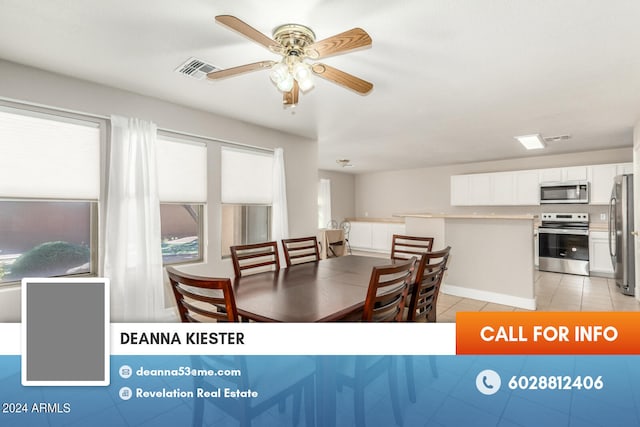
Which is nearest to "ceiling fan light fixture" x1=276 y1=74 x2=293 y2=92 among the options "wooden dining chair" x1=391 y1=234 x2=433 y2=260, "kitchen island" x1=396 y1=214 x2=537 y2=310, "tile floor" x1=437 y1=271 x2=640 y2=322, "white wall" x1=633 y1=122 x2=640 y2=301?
"wooden dining chair" x1=391 y1=234 x2=433 y2=260

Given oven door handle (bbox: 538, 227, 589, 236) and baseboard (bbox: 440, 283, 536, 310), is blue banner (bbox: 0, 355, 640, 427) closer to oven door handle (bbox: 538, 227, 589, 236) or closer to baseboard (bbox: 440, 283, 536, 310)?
baseboard (bbox: 440, 283, 536, 310)

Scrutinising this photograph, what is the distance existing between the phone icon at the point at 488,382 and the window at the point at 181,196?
289cm

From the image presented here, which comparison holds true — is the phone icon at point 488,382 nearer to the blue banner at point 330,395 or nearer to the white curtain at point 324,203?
the blue banner at point 330,395

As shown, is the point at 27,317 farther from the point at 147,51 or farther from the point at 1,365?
the point at 147,51

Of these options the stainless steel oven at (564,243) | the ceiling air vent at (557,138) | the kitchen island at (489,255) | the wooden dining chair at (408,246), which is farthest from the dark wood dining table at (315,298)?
the stainless steel oven at (564,243)

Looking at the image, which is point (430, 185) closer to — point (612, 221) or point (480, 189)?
point (480, 189)

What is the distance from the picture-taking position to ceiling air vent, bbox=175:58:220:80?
2.18 metres

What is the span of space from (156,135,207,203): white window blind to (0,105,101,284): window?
21.1 inches

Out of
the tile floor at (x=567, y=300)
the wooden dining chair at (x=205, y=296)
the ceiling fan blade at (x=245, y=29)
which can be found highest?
the ceiling fan blade at (x=245, y=29)

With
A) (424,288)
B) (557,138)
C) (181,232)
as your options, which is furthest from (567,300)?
(181,232)

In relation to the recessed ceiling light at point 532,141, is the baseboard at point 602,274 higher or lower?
lower

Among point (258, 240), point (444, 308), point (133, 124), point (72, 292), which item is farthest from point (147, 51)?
point (444, 308)

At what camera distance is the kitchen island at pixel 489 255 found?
137 inches

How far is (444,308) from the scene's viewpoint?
342 cm
